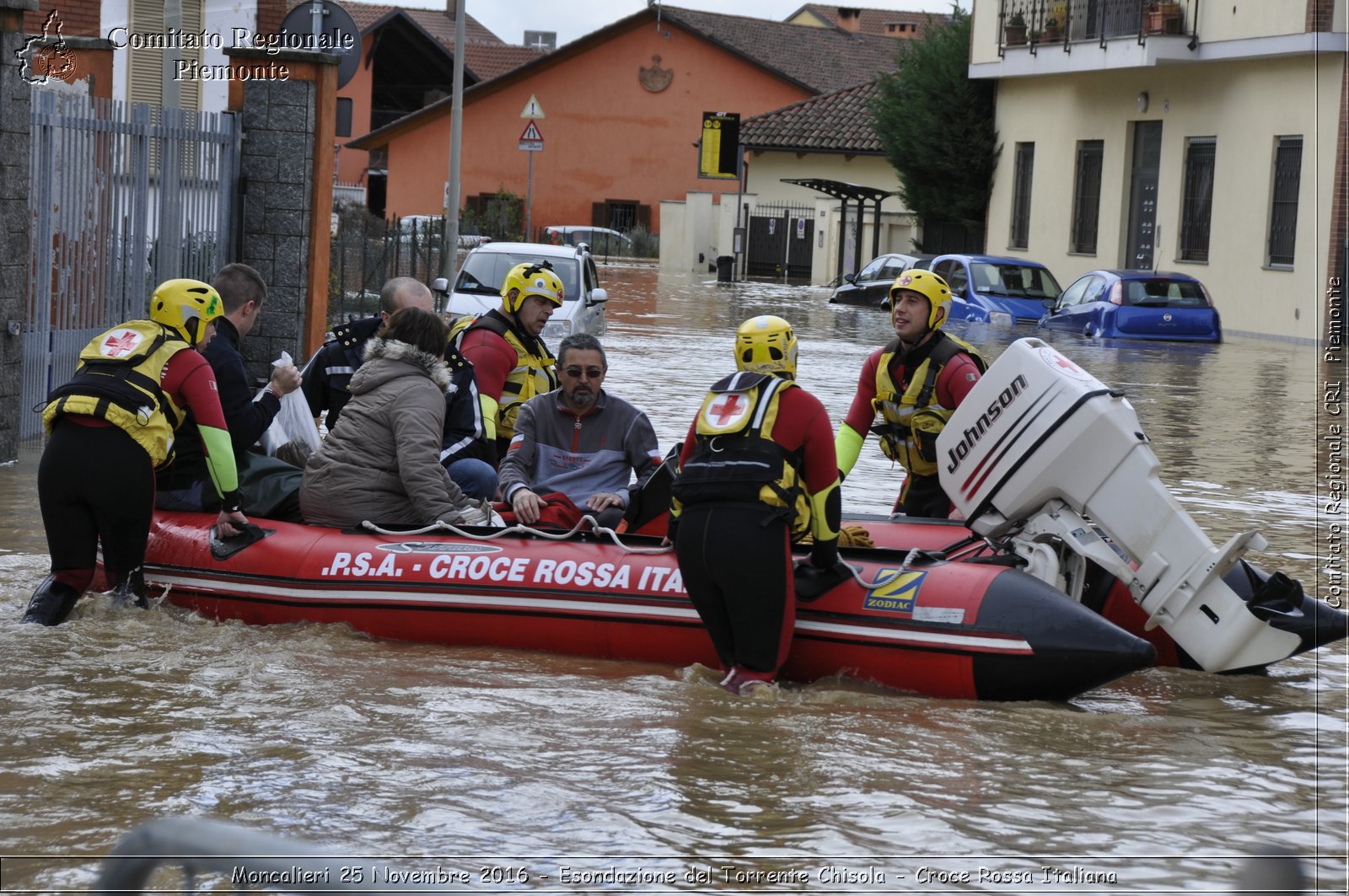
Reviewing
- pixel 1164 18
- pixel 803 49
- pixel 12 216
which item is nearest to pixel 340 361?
pixel 12 216

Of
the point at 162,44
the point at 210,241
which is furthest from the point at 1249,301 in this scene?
the point at 210,241

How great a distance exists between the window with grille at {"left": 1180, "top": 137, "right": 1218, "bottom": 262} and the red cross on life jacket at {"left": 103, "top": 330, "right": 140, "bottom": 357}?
83.9ft

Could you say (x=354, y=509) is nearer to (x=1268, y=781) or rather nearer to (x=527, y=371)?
(x=527, y=371)

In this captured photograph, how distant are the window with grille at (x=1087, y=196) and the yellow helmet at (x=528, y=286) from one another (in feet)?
86.4

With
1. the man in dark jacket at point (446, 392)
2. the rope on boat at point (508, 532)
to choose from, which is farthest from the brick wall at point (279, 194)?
the rope on boat at point (508, 532)

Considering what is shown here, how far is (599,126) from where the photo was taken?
5334cm

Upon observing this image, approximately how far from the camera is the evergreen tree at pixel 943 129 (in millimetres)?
36969

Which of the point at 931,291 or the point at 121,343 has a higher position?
the point at 931,291

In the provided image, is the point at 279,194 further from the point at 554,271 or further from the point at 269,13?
the point at 554,271

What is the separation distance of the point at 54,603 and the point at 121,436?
801 mm

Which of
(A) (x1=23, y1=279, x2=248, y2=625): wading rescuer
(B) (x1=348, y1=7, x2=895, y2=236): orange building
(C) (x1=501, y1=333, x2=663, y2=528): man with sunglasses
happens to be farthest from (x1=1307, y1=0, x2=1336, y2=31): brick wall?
A: (B) (x1=348, y1=7, x2=895, y2=236): orange building

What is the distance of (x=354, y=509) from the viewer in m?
7.42

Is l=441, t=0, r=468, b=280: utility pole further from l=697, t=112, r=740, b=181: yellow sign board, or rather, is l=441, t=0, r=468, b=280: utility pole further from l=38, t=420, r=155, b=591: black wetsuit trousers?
l=697, t=112, r=740, b=181: yellow sign board

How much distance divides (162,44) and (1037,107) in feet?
72.6
